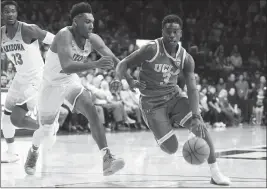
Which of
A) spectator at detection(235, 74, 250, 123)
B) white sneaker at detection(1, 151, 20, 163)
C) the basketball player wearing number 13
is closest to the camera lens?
the basketball player wearing number 13

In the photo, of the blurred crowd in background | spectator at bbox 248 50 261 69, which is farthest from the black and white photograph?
spectator at bbox 248 50 261 69

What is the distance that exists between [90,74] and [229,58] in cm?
860

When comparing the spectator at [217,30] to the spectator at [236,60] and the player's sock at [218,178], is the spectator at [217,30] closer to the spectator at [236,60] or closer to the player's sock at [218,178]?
the spectator at [236,60]

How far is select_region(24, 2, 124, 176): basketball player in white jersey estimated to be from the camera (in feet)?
19.1

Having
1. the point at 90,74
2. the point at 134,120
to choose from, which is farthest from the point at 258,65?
the point at 90,74

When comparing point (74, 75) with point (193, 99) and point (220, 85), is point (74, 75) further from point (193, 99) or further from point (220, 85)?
point (220, 85)

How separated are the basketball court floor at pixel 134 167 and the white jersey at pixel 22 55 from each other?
1.19m

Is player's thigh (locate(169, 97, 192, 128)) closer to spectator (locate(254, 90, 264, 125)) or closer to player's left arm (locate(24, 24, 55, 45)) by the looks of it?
player's left arm (locate(24, 24, 55, 45))

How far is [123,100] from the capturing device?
1557 centimetres

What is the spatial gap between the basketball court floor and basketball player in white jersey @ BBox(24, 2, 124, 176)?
64cm

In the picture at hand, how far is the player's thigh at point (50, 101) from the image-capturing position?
6.49m

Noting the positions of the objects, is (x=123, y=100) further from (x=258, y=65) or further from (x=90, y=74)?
(x=258, y=65)

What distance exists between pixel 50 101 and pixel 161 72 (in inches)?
47.5

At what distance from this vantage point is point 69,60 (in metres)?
5.87
